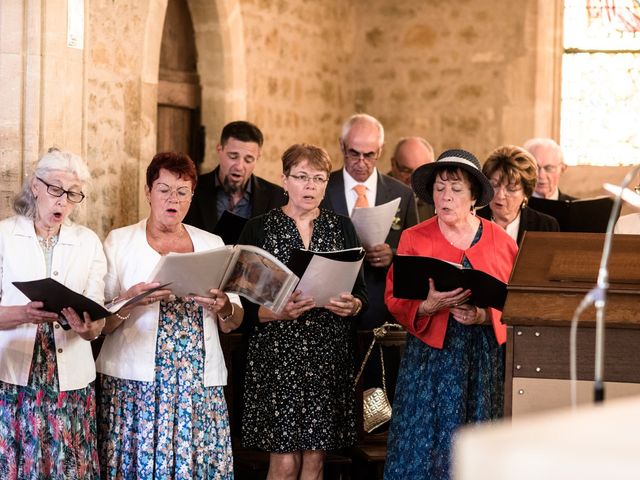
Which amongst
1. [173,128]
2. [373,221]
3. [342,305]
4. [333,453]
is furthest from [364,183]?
[173,128]

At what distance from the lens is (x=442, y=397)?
438 cm

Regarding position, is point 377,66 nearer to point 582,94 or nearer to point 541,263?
point 582,94

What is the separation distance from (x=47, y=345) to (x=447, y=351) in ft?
4.96

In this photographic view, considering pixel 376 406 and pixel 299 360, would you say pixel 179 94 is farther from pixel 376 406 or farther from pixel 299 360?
pixel 299 360

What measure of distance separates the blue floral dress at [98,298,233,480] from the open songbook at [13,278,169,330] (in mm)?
337

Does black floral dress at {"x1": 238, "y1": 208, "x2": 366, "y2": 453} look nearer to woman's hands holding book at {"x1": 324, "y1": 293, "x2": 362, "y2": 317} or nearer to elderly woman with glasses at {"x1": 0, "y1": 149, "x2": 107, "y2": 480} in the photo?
woman's hands holding book at {"x1": 324, "y1": 293, "x2": 362, "y2": 317}

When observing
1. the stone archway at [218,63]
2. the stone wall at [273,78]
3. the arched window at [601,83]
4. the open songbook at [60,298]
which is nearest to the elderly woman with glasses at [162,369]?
the open songbook at [60,298]

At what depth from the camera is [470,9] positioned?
993cm

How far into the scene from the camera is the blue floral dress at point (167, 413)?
14.5 ft

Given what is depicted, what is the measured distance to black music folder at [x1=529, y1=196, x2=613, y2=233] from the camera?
240 inches

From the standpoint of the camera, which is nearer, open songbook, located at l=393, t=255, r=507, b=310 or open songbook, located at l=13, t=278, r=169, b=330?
open songbook, located at l=13, t=278, r=169, b=330

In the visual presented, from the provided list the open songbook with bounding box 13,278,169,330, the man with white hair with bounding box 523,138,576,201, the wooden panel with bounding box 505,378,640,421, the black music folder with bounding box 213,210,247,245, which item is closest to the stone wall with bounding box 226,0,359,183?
the man with white hair with bounding box 523,138,576,201

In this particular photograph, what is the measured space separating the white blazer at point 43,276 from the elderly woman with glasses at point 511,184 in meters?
1.83

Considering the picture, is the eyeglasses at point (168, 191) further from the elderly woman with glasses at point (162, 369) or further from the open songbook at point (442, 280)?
the open songbook at point (442, 280)
